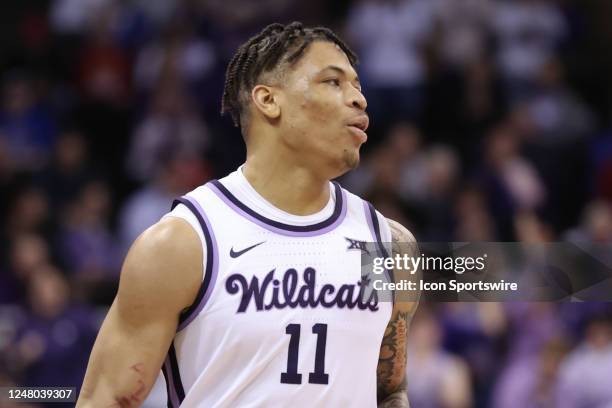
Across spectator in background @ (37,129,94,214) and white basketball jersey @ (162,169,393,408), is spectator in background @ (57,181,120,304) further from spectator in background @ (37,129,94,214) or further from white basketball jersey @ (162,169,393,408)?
white basketball jersey @ (162,169,393,408)

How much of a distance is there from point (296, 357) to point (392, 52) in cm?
827

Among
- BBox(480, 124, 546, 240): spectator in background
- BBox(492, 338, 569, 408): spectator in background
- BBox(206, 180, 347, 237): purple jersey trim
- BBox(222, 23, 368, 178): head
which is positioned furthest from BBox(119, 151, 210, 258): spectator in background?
BBox(206, 180, 347, 237): purple jersey trim

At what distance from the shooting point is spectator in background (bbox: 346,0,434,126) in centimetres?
1175

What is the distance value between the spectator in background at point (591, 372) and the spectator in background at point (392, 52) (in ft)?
13.0

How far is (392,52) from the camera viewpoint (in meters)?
12.0

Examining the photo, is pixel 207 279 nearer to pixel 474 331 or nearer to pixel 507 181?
pixel 474 331

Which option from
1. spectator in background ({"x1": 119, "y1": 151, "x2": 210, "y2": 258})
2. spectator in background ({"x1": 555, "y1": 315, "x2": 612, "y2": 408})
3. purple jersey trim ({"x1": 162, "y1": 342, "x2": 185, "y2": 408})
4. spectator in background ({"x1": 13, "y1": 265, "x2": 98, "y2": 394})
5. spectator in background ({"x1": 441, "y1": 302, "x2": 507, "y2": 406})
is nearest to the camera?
purple jersey trim ({"x1": 162, "y1": 342, "x2": 185, "y2": 408})

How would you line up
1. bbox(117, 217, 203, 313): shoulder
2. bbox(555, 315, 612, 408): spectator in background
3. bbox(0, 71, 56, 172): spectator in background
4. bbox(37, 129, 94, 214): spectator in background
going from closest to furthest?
1. bbox(117, 217, 203, 313): shoulder
2. bbox(555, 315, 612, 408): spectator in background
3. bbox(37, 129, 94, 214): spectator in background
4. bbox(0, 71, 56, 172): spectator in background

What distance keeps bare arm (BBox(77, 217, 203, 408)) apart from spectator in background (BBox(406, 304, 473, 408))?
442cm

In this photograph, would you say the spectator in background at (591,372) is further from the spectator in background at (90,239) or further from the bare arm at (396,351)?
the bare arm at (396,351)

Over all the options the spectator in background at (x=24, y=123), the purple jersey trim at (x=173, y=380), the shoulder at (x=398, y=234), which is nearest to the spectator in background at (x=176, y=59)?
the spectator in background at (x=24, y=123)

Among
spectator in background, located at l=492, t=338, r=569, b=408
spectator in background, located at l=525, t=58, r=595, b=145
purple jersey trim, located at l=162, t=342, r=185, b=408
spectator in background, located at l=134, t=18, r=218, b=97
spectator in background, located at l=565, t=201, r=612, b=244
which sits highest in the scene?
spectator in background, located at l=134, t=18, r=218, b=97

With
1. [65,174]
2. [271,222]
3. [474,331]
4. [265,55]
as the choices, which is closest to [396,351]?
[271,222]

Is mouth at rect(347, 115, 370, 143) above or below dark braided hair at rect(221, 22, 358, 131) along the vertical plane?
below
